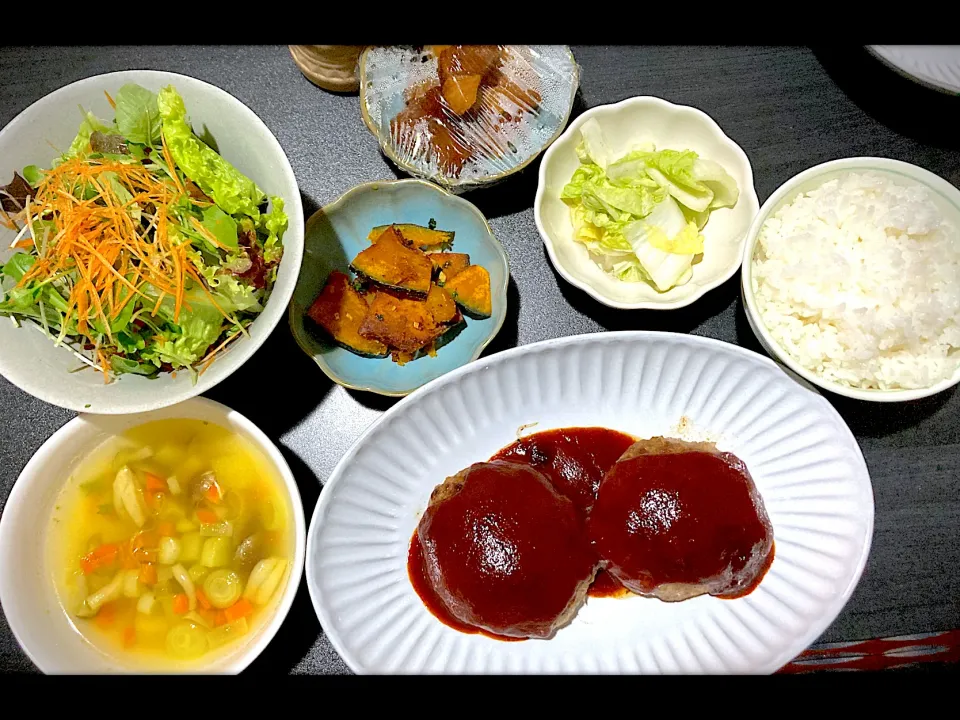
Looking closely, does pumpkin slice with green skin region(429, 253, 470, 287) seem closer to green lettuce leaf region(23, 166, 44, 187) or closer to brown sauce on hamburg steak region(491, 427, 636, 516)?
brown sauce on hamburg steak region(491, 427, 636, 516)

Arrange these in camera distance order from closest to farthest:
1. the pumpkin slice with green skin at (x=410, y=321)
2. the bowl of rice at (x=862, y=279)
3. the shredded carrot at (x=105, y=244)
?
the shredded carrot at (x=105, y=244)
the bowl of rice at (x=862, y=279)
the pumpkin slice with green skin at (x=410, y=321)

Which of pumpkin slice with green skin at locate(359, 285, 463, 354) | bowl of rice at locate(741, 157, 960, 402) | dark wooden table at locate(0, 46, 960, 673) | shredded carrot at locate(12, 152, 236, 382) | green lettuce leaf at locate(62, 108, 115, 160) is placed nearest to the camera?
shredded carrot at locate(12, 152, 236, 382)

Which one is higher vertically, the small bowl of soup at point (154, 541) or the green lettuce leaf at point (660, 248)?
the green lettuce leaf at point (660, 248)

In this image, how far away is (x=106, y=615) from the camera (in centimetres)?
208

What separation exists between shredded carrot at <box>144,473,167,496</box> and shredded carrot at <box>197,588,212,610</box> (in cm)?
33

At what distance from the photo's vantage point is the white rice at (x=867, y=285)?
2.06m

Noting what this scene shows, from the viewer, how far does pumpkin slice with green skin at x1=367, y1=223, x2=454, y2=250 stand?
2277mm

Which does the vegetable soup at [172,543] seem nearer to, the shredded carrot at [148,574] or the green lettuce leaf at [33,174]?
the shredded carrot at [148,574]

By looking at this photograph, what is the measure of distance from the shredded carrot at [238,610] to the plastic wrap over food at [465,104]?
1.41 metres

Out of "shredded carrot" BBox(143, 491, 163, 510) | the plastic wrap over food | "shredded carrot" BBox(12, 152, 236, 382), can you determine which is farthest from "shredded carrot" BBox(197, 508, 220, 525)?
the plastic wrap over food

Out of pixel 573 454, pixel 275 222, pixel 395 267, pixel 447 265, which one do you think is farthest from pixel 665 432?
pixel 275 222

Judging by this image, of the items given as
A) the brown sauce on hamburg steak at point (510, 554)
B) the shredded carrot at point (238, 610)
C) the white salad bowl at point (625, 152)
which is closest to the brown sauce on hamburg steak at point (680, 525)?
the brown sauce on hamburg steak at point (510, 554)

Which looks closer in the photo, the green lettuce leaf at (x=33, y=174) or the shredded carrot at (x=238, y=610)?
the green lettuce leaf at (x=33, y=174)

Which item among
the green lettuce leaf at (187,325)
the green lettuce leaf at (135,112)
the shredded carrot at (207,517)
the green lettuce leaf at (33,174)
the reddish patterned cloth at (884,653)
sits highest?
the green lettuce leaf at (135,112)
